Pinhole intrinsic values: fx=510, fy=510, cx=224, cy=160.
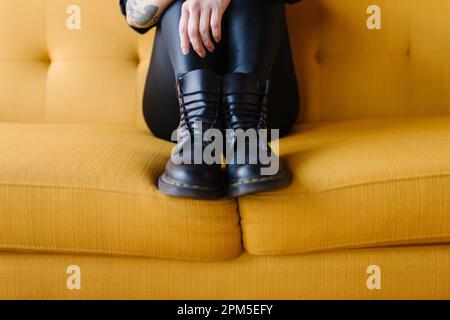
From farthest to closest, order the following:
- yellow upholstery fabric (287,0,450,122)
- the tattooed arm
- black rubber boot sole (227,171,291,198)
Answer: yellow upholstery fabric (287,0,450,122)
the tattooed arm
black rubber boot sole (227,171,291,198)

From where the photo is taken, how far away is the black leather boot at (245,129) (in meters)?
0.76

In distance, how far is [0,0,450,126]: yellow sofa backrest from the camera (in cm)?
127

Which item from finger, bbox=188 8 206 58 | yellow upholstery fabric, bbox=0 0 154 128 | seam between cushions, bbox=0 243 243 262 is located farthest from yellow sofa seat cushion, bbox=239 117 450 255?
yellow upholstery fabric, bbox=0 0 154 128

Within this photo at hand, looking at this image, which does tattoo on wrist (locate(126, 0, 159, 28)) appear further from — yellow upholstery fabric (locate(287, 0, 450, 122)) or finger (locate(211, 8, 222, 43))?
yellow upholstery fabric (locate(287, 0, 450, 122))

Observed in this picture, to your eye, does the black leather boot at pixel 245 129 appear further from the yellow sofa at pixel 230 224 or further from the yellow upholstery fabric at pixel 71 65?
the yellow upholstery fabric at pixel 71 65

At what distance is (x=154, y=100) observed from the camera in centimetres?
111

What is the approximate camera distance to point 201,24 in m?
0.86

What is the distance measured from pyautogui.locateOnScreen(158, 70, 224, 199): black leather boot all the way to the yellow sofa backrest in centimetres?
47

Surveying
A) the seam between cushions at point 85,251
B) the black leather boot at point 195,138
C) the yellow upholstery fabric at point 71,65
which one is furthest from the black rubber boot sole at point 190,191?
the yellow upholstery fabric at point 71,65

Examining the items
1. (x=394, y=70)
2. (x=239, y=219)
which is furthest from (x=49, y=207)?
(x=394, y=70)

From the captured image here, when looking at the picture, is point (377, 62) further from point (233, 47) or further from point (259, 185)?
point (259, 185)

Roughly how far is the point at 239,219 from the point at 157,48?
455 millimetres

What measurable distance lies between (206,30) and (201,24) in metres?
0.01

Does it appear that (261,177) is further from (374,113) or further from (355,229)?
(374,113)
